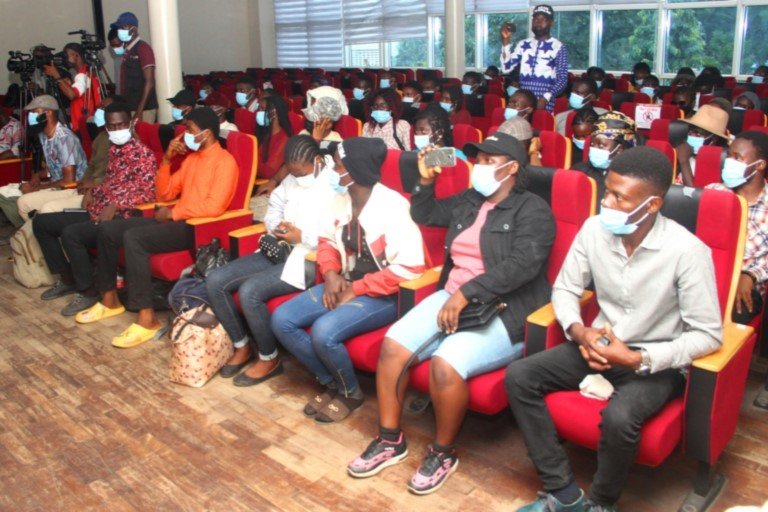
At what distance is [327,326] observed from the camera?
9.93 ft

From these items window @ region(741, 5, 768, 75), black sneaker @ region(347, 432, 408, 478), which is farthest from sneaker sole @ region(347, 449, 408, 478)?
window @ region(741, 5, 768, 75)

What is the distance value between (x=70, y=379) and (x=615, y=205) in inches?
106

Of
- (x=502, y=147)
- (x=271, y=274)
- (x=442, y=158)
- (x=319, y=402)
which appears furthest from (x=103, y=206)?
(x=502, y=147)

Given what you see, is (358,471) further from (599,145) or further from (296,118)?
(296,118)

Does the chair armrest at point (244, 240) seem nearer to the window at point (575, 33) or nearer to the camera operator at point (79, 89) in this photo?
the camera operator at point (79, 89)

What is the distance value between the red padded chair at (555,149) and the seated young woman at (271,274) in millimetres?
1428

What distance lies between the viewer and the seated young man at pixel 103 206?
4.52 metres

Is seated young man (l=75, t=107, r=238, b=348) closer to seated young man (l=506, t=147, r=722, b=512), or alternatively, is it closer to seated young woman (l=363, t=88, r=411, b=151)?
seated young woman (l=363, t=88, r=411, b=151)

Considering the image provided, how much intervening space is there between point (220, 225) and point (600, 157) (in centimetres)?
200

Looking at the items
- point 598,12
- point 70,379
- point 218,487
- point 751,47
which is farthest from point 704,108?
point 598,12

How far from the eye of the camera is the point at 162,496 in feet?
8.91

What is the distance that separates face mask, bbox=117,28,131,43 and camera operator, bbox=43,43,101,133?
560 mm

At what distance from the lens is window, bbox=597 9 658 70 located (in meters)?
10.7

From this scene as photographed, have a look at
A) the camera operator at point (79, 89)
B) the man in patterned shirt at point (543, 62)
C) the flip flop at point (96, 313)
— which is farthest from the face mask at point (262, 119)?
the man in patterned shirt at point (543, 62)
